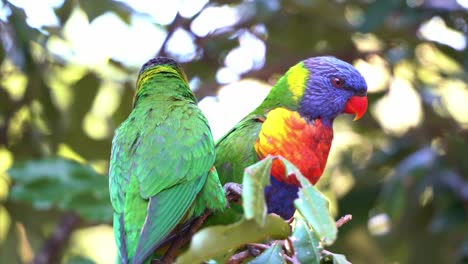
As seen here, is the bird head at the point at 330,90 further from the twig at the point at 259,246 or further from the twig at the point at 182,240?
the twig at the point at 259,246

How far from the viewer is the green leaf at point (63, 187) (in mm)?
3273

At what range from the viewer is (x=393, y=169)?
4.32 m

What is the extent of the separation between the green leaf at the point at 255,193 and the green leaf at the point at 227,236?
0.18 ft

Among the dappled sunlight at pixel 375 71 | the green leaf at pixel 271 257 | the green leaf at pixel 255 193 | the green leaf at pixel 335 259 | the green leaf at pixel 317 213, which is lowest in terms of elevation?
the green leaf at pixel 335 259

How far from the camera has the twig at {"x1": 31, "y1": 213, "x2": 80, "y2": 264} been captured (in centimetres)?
374

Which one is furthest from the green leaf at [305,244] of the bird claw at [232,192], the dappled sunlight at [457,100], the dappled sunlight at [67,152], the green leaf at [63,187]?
the dappled sunlight at [457,100]

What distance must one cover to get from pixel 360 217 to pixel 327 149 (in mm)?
1596

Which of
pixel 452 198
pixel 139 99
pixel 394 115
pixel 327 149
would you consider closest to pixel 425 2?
pixel 394 115

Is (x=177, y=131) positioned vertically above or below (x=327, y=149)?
above

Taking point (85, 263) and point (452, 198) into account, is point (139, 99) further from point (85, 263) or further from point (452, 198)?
point (452, 198)

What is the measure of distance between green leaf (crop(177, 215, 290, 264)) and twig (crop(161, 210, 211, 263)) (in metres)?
0.29

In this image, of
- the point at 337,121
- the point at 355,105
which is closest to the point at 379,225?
the point at 337,121

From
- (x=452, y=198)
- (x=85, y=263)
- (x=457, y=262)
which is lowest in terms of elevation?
(x=457, y=262)

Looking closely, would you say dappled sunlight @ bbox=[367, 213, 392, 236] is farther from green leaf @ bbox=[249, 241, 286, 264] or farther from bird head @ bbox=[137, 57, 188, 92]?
green leaf @ bbox=[249, 241, 286, 264]
